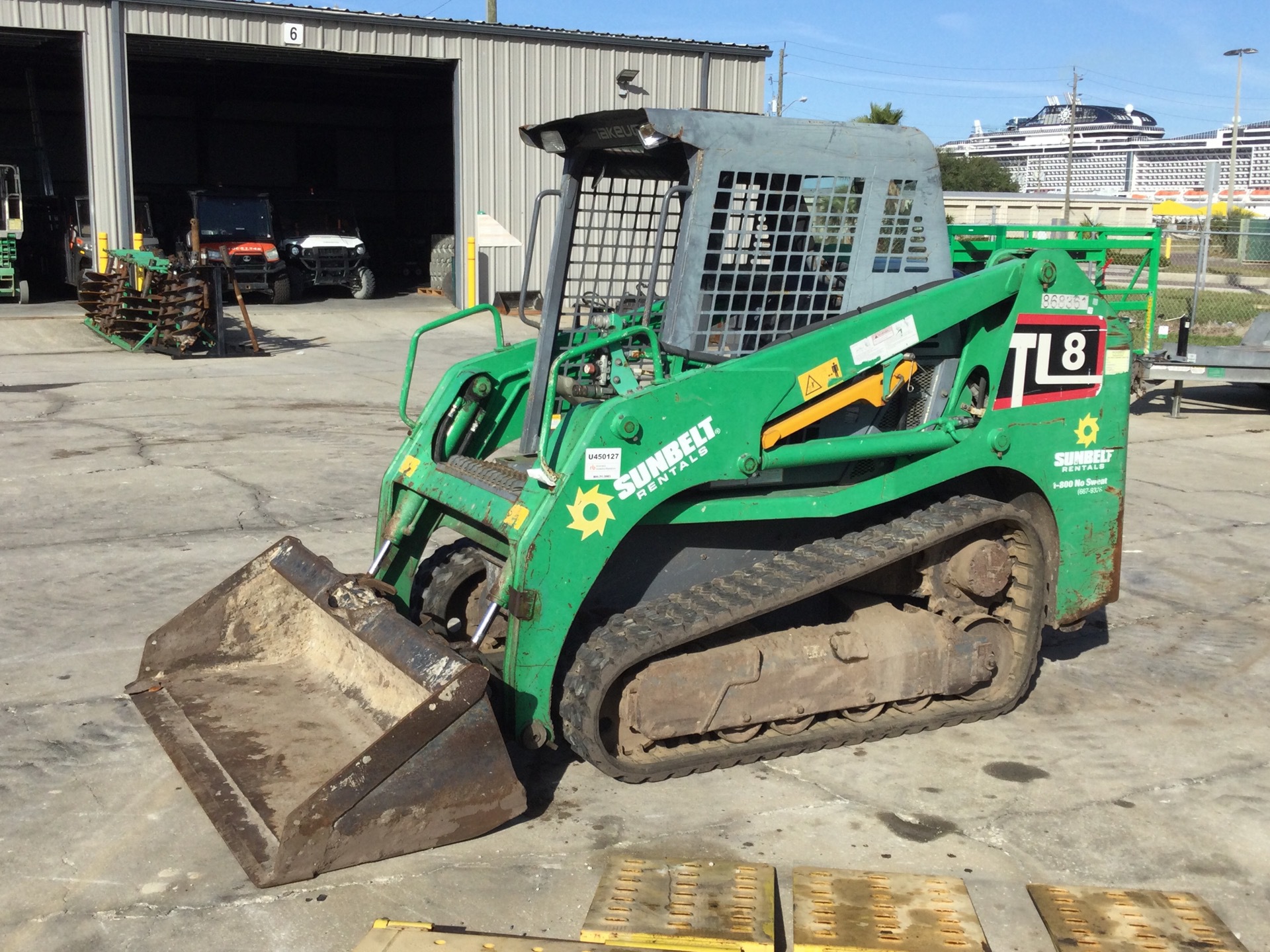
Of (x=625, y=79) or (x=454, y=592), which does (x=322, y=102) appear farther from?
→ (x=454, y=592)

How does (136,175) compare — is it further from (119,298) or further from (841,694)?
(841,694)

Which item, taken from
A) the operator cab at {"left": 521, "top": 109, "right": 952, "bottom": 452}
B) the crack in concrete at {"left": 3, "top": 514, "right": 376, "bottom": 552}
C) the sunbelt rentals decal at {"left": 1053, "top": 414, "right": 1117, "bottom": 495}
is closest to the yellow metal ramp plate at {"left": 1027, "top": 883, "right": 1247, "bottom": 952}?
the sunbelt rentals decal at {"left": 1053, "top": 414, "right": 1117, "bottom": 495}

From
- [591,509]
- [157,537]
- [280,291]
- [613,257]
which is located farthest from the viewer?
[280,291]

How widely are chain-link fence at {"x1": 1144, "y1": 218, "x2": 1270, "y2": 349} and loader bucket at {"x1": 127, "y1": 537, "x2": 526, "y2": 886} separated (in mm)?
9811

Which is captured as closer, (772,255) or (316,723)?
(316,723)

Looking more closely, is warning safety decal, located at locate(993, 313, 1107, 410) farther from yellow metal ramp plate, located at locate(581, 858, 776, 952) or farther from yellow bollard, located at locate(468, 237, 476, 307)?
yellow bollard, located at locate(468, 237, 476, 307)

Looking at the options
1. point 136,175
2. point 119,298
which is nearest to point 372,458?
point 119,298

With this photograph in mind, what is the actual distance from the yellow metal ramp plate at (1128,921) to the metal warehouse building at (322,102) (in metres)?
16.6

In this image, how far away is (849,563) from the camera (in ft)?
16.1

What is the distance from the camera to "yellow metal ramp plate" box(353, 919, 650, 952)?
11.8ft

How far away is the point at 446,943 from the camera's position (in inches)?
143

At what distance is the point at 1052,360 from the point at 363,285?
2300 centimetres

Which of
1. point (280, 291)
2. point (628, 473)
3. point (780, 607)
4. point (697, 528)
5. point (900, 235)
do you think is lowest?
point (780, 607)

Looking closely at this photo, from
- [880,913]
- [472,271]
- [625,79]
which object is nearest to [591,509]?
[880,913]
